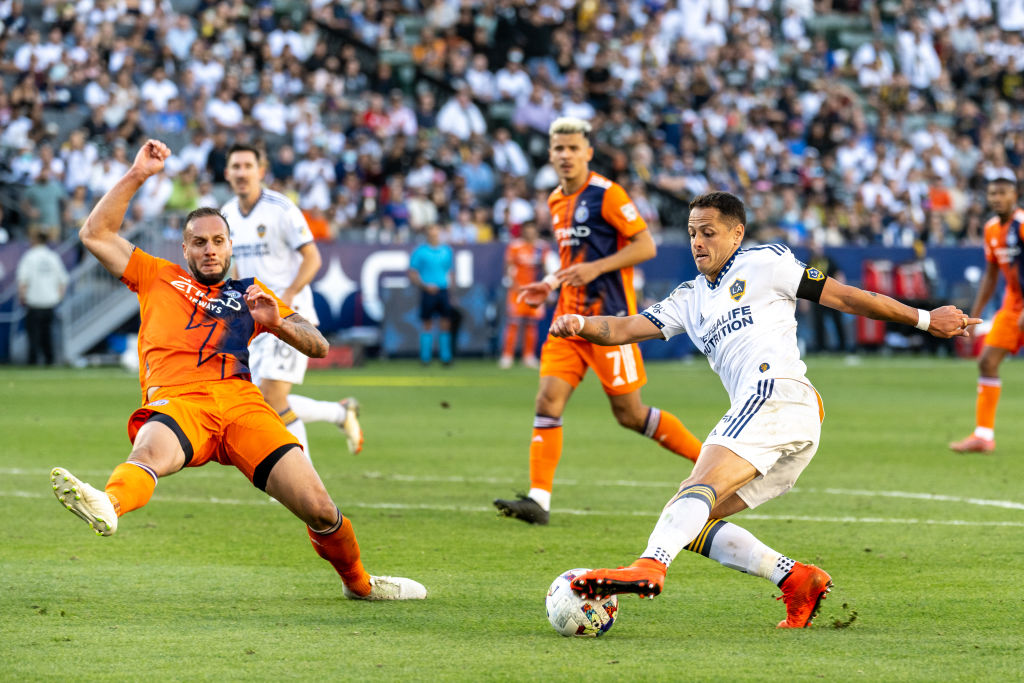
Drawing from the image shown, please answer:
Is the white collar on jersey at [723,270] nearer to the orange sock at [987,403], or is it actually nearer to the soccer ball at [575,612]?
the soccer ball at [575,612]

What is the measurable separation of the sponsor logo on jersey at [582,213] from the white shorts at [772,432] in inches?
139

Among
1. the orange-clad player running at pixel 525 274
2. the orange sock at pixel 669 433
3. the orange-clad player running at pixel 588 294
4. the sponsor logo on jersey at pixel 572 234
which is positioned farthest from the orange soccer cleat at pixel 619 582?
Result: the orange-clad player running at pixel 525 274

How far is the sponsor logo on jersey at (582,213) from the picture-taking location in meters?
9.58

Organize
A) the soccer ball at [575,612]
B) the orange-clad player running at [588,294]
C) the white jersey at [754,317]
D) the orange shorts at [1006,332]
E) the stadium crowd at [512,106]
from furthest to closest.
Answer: the stadium crowd at [512,106], the orange shorts at [1006,332], the orange-clad player running at [588,294], the white jersey at [754,317], the soccer ball at [575,612]

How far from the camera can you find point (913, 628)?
602 centimetres

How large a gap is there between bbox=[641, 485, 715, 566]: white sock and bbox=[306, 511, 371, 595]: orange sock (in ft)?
4.72

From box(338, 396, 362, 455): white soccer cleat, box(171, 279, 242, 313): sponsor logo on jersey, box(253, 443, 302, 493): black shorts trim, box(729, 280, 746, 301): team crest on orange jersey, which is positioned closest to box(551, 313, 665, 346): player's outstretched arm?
box(729, 280, 746, 301): team crest on orange jersey

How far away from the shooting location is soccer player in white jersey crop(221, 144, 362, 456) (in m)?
9.95

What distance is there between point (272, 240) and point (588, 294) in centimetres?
229

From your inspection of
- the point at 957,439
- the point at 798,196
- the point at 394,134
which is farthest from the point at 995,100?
the point at 957,439

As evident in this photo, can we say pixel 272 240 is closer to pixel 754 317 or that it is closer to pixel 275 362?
pixel 275 362

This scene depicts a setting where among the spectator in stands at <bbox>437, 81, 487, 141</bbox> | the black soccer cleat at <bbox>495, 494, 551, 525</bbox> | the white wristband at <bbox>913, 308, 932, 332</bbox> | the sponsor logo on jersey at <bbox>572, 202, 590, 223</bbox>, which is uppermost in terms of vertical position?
the spectator in stands at <bbox>437, 81, 487, 141</bbox>

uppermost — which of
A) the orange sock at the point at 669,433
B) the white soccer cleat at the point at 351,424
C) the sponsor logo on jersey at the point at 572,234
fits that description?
the sponsor logo on jersey at the point at 572,234

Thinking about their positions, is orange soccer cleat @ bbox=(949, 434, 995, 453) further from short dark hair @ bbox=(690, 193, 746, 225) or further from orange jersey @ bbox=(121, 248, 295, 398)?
orange jersey @ bbox=(121, 248, 295, 398)
